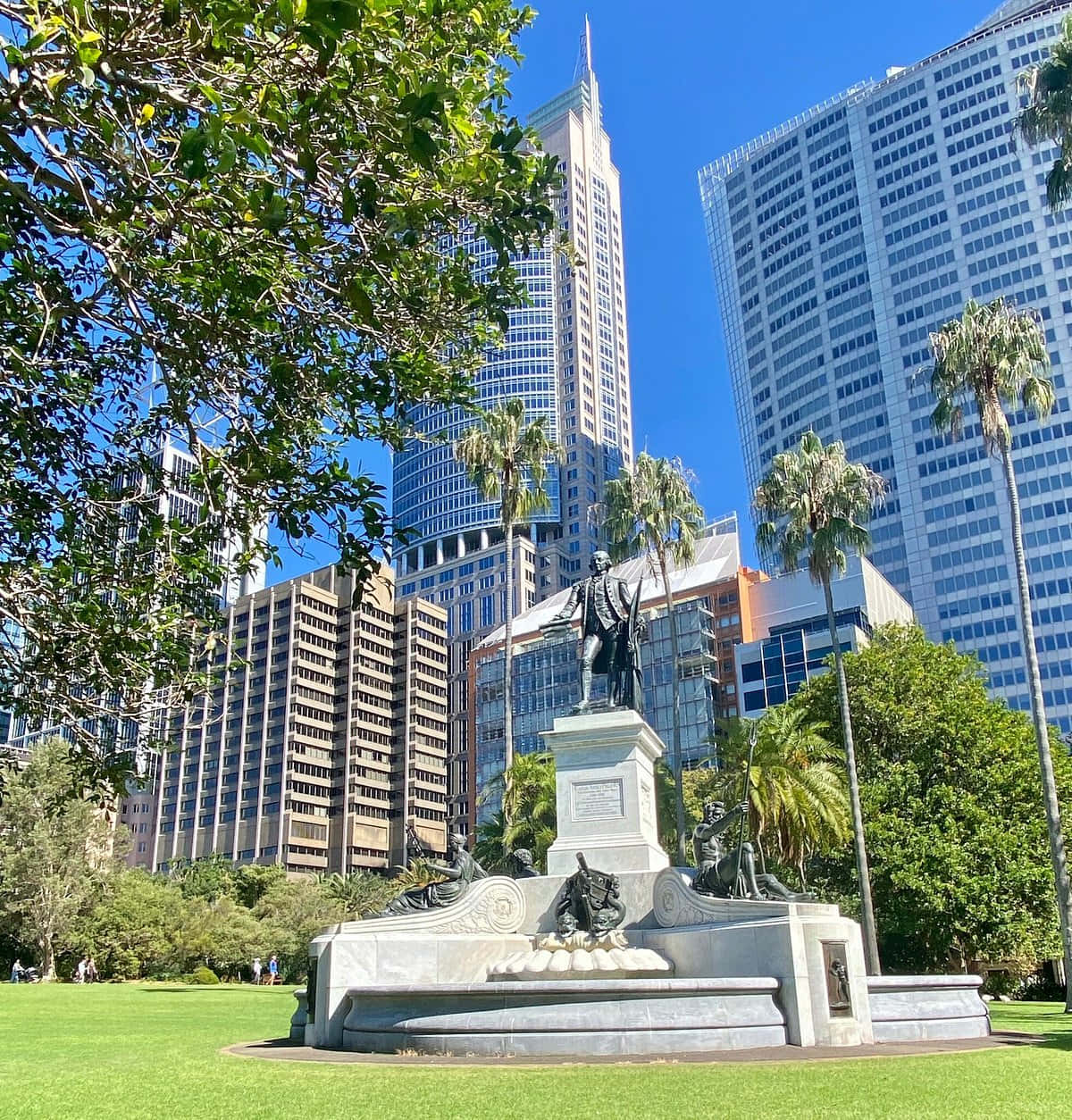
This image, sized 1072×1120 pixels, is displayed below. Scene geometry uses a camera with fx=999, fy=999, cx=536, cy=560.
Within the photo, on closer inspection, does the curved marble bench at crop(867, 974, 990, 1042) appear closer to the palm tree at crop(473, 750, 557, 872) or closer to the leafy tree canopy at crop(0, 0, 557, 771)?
the leafy tree canopy at crop(0, 0, 557, 771)

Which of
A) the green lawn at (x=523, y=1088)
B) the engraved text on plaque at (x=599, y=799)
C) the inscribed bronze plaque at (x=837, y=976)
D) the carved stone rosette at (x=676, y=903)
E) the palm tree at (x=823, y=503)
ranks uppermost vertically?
the palm tree at (x=823, y=503)

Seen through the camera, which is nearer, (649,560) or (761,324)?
(649,560)

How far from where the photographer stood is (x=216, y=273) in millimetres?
7809

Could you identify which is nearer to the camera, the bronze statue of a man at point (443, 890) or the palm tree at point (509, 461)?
the bronze statue of a man at point (443, 890)

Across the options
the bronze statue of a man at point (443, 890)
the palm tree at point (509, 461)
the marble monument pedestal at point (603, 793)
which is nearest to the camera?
the bronze statue of a man at point (443, 890)

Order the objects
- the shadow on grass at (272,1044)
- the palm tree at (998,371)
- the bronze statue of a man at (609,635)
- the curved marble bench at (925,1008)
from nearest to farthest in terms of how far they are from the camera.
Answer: the shadow on grass at (272,1044) → the curved marble bench at (925,1008) → the bronze statue of a man at (609,635) → the palm tree at (998,371)

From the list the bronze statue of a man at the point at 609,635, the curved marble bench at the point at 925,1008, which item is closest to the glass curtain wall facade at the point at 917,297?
the bronze statue of a man at the point at 609,635

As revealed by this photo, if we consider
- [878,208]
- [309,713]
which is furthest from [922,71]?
[309,713]

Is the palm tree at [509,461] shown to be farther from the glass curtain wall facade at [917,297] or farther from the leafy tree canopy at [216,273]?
the glass curtain wall facade at [917,297]

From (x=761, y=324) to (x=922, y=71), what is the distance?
146 feet

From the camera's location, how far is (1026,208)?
140m

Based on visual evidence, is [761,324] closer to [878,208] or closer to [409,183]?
[878,208]

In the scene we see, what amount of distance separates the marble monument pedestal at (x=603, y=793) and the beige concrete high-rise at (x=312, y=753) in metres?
118

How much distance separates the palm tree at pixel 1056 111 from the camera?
24.8 metres
